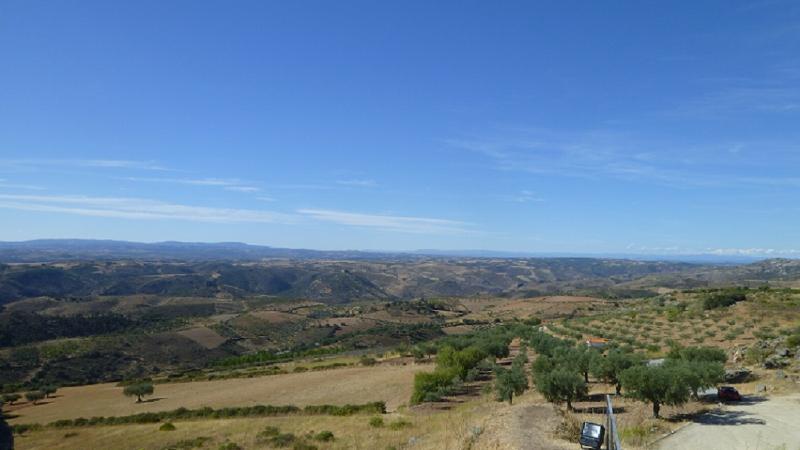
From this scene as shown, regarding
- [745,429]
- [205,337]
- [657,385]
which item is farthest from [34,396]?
[745,429]

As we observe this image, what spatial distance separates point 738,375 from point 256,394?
133ft

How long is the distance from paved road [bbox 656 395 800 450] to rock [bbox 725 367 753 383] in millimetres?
5650

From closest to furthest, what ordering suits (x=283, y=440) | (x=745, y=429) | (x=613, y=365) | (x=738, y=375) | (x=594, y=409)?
(x=745, y=429), (x=594, y=409), (x=283, y=440), (x=613, y=365), (x=738, y=375)

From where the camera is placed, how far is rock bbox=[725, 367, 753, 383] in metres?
29.7

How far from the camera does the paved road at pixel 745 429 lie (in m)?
18.2

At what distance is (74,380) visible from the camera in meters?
76.9

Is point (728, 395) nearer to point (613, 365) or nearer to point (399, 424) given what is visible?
point (613, 365)

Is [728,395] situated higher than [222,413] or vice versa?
[728,395]

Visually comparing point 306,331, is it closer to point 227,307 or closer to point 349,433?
point 227,307

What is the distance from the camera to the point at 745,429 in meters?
19.9

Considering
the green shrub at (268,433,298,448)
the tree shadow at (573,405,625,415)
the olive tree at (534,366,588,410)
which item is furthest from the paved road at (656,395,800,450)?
the green shrub at (268,433,298,448)

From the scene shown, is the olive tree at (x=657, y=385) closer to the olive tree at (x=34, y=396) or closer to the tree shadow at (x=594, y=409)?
the tree shadow at (x=594, y=409)

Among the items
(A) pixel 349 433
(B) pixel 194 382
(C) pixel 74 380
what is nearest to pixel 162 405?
(B) pixel 194 382

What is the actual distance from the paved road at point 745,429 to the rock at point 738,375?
565cm
